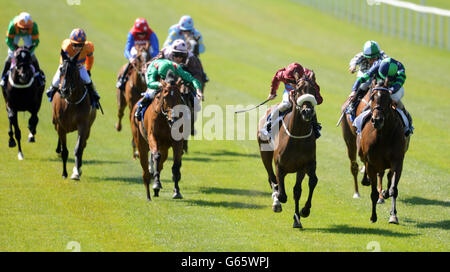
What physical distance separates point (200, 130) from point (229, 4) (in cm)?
2160

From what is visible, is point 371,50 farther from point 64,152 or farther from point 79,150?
point 64,152

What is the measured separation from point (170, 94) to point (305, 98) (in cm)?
322

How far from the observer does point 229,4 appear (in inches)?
1716

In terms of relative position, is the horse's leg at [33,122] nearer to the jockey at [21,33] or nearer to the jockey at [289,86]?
the jockey at [21,33]

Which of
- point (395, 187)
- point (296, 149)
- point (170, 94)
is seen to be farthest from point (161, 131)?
point (395, 187)

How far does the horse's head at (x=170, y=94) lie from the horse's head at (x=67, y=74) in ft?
8.09

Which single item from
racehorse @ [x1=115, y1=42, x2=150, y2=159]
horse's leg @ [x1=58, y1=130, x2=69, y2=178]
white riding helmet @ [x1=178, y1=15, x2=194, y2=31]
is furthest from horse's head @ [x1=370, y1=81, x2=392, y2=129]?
white riding helmet @ [x1=178, y1=15, x2=194, y2=31]

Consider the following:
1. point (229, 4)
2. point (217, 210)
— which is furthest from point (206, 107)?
point (229, 4)

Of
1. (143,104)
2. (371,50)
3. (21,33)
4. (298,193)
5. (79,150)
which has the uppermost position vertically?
(371,50)

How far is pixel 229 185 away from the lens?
16.8m

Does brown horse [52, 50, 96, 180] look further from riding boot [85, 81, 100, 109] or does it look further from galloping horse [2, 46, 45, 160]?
→ galloping horse [2, 46, 45, 160]
